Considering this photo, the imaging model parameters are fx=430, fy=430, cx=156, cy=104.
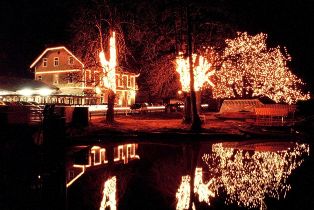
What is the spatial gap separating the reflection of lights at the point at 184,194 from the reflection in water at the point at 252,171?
67cm

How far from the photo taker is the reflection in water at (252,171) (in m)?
9.24

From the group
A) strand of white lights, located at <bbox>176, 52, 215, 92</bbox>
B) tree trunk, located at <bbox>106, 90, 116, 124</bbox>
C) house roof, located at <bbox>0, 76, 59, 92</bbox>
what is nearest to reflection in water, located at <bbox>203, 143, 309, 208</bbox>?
strand of white lights, located at <bbox>176, 52, 215, 92</bbox>

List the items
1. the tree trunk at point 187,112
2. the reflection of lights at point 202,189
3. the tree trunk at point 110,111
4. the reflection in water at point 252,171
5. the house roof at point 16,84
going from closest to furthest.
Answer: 1. the reflection of lights at point 202,189
2. the reflection in water at point 252,171
3. the tree trunk at point 110,111
4. the tree trunk at point 187,112
5. the house roof at point 16,84

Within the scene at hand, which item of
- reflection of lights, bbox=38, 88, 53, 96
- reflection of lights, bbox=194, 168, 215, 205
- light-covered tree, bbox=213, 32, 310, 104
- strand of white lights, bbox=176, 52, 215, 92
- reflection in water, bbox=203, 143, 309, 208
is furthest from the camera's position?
reflection of lights, bbox=38, 88, 53, 96

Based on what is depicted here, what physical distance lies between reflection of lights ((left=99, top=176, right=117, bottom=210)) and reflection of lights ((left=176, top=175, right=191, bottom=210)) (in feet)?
4.19

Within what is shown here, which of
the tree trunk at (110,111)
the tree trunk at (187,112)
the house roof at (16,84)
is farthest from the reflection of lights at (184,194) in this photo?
the house roof at (16,84)

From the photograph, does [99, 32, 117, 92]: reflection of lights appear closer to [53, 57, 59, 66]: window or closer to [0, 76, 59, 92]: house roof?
[0, 76, 59, 92]: house roof

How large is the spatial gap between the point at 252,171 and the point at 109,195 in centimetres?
464

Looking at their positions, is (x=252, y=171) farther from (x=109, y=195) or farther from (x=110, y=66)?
(x=110, y=66)

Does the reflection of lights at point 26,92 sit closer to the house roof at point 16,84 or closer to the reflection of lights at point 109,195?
the house roof at point 16,84

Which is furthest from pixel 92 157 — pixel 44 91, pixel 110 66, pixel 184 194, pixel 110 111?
pixel 44 91

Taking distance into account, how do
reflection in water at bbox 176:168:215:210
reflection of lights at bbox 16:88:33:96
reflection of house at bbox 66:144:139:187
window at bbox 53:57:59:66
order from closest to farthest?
reflection in water at bbox 176:168:215:210 < reflection of house at bbox 66:144:139:187 < reflection of lights at bbox 16:88:33:96 < window at bbox 53:57:59:66

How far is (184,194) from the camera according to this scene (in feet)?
30.1

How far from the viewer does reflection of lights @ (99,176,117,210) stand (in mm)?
8281
